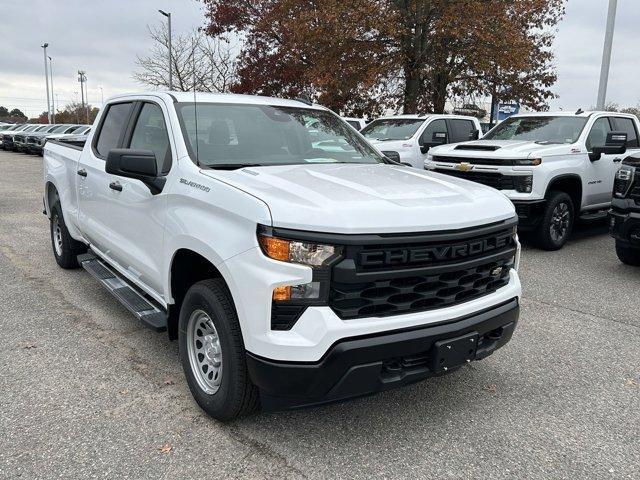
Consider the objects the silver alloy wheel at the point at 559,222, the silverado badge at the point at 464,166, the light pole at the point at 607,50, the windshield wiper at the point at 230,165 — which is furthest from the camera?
the light pole at the point at 607,50

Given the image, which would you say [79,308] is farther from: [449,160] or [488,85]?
[488,85]

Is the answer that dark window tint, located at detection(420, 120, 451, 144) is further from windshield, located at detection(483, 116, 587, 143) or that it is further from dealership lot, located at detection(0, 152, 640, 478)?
dealership lot, located at detection(0, 152, 640, 478)

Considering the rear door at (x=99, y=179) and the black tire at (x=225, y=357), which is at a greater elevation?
the rear door at (x=99, y=179)

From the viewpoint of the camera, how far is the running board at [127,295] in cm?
360

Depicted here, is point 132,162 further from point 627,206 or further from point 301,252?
point 627,206

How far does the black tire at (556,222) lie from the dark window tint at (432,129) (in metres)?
3.85

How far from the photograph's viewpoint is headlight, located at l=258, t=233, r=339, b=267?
2.55 metres

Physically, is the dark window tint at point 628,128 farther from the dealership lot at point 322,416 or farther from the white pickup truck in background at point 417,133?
the dealership lot at point 322,416

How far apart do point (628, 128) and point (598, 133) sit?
103 centimetres

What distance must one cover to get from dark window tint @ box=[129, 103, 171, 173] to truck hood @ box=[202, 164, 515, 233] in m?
0.57

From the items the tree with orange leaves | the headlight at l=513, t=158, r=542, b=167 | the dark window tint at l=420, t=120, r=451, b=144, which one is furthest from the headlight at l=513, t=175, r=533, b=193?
the tree with orange leaves

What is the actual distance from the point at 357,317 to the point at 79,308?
335 centimetres

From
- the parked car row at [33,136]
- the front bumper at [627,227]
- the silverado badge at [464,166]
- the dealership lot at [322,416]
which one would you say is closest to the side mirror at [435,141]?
the silverado badge at [464,166]

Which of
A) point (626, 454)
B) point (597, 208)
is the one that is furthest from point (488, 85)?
point (626, 454)
